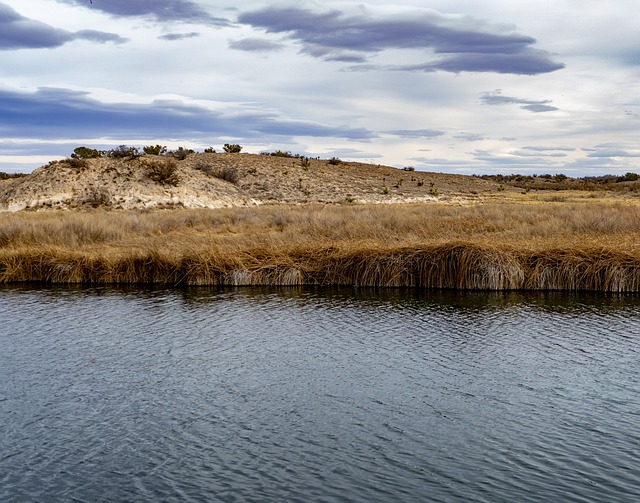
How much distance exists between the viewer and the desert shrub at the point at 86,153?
6000 cm

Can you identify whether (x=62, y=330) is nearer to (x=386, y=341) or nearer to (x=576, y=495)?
(x=386, y=341)

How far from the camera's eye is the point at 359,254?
80.3 ft

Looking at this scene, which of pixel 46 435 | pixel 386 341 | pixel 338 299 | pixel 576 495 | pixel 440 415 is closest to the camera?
pixel 576 495

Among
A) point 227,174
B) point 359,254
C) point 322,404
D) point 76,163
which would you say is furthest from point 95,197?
point 322,404

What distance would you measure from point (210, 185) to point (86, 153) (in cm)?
1182

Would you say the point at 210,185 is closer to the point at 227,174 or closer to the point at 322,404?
the point at 227,174

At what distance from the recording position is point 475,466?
374 inches

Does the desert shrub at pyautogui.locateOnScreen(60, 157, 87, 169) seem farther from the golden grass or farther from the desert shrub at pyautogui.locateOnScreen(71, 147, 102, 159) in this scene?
the golden grass

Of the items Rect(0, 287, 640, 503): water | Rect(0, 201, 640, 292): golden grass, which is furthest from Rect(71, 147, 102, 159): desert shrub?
Rect(0, 287, 640, 503): water

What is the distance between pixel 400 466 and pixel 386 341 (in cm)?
697

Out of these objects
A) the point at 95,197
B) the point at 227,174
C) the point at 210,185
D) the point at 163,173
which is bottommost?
the point at 95,197

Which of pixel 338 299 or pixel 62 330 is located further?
pixel 338 299

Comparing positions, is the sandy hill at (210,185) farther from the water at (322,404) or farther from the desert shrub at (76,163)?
the water at (322,404)

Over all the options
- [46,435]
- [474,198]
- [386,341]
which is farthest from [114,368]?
[474,198]
